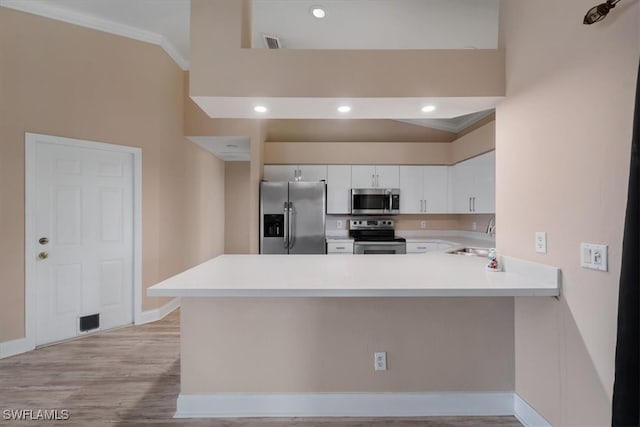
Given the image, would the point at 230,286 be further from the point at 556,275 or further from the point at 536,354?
the point at 536,354

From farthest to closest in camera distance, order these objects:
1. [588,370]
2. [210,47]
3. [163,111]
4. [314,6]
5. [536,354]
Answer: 1. [163,111]
2. [314,6]
3. [210,47]
4. [536,354]
5. [588,370]

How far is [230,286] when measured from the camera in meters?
1.56

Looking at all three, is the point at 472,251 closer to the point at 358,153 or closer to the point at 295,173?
the point at 358,153

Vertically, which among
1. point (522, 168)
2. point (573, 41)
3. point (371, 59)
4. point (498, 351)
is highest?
point (371, 59)

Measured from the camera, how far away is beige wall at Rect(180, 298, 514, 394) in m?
1.96

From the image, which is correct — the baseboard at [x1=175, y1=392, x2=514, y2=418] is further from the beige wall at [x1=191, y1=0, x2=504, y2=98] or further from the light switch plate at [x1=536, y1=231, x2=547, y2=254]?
the beige wall at [x1=191, y1=0, x2=504, y2=98]

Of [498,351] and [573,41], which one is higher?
[573,41]

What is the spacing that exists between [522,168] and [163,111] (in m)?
3.81

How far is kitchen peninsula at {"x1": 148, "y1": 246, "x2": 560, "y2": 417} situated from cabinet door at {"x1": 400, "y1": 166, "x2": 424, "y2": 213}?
286 centimetres

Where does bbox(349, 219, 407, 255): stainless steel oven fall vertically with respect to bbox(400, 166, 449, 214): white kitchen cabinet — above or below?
below

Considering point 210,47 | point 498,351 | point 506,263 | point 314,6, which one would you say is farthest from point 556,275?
point 314,6

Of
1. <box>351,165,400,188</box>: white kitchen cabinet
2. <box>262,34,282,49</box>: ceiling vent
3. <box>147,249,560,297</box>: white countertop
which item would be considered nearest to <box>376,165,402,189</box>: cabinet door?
<box>351,165,400,188</box>: white kitchen cabinet

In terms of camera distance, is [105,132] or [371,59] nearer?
[371,59]

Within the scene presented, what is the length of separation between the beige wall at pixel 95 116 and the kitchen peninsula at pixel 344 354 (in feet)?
6.86
